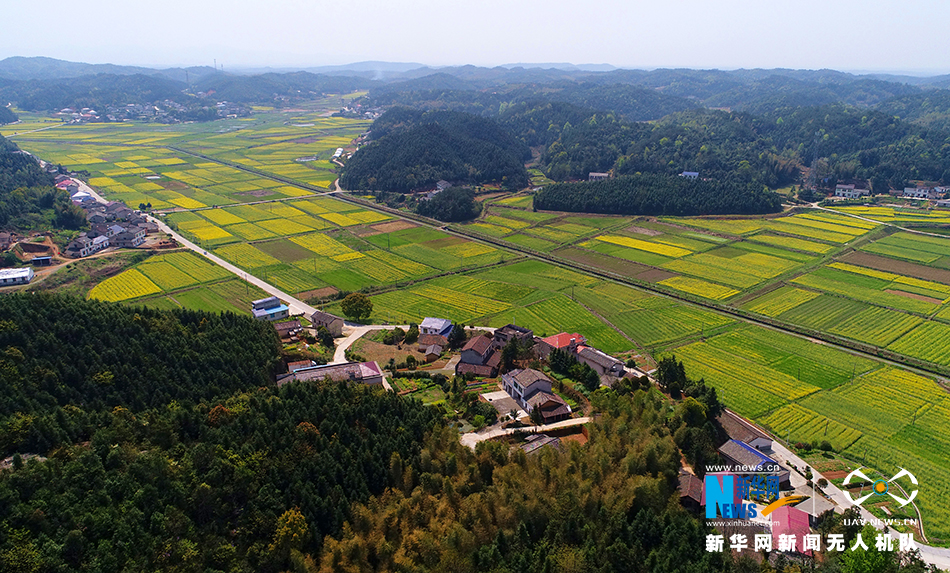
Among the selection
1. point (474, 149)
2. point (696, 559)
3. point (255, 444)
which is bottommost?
point (696, 559)

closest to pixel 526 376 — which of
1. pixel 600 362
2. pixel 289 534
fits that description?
pixel 600 362

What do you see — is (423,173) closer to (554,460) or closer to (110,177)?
(110,177)

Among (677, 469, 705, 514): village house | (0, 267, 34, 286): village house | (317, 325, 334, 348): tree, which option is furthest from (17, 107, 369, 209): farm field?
(677, 469, 705, 514): village house

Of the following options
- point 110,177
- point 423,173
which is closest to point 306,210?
point 423,173

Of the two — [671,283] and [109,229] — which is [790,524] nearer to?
[671,283]

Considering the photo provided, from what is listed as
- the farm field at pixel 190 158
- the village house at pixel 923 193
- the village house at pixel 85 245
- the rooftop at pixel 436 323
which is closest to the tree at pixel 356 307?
the rooftop at pixel 436 323
